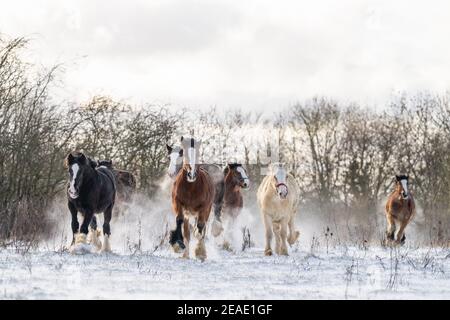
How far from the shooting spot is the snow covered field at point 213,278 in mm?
9211

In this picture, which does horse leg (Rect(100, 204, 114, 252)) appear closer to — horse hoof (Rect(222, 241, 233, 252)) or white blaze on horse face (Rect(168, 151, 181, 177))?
white blaze on horse face (Rect(168, 151, 181, 177))

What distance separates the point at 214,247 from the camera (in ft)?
58.0

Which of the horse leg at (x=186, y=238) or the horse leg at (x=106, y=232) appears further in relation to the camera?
the horse leg at (x=106, y=232)

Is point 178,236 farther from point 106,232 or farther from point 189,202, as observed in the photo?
point 106,232

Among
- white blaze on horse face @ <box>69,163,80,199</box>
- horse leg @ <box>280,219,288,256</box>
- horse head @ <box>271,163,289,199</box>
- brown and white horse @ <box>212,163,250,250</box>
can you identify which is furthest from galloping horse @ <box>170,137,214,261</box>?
brown and white horse @ <box>212,163,250,250</box>

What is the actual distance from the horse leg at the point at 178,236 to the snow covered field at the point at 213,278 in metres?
0.22

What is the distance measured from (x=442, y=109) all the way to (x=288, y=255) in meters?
32.7

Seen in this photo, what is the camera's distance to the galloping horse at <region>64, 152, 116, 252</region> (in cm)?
1493

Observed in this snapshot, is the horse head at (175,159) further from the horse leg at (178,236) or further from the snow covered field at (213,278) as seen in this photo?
the snow covered field at (213,278)

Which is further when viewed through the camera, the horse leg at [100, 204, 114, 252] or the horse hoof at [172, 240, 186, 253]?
the horse leg at [100, 204, 114, 252]

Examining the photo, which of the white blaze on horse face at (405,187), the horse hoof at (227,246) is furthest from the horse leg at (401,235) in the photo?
the horse hoof at (227,246)

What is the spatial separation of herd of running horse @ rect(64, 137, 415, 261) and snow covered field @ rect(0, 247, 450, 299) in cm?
77

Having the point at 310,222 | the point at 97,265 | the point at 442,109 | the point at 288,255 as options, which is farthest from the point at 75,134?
the point at 442,109

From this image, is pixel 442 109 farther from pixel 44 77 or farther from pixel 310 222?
pixel 44 77
